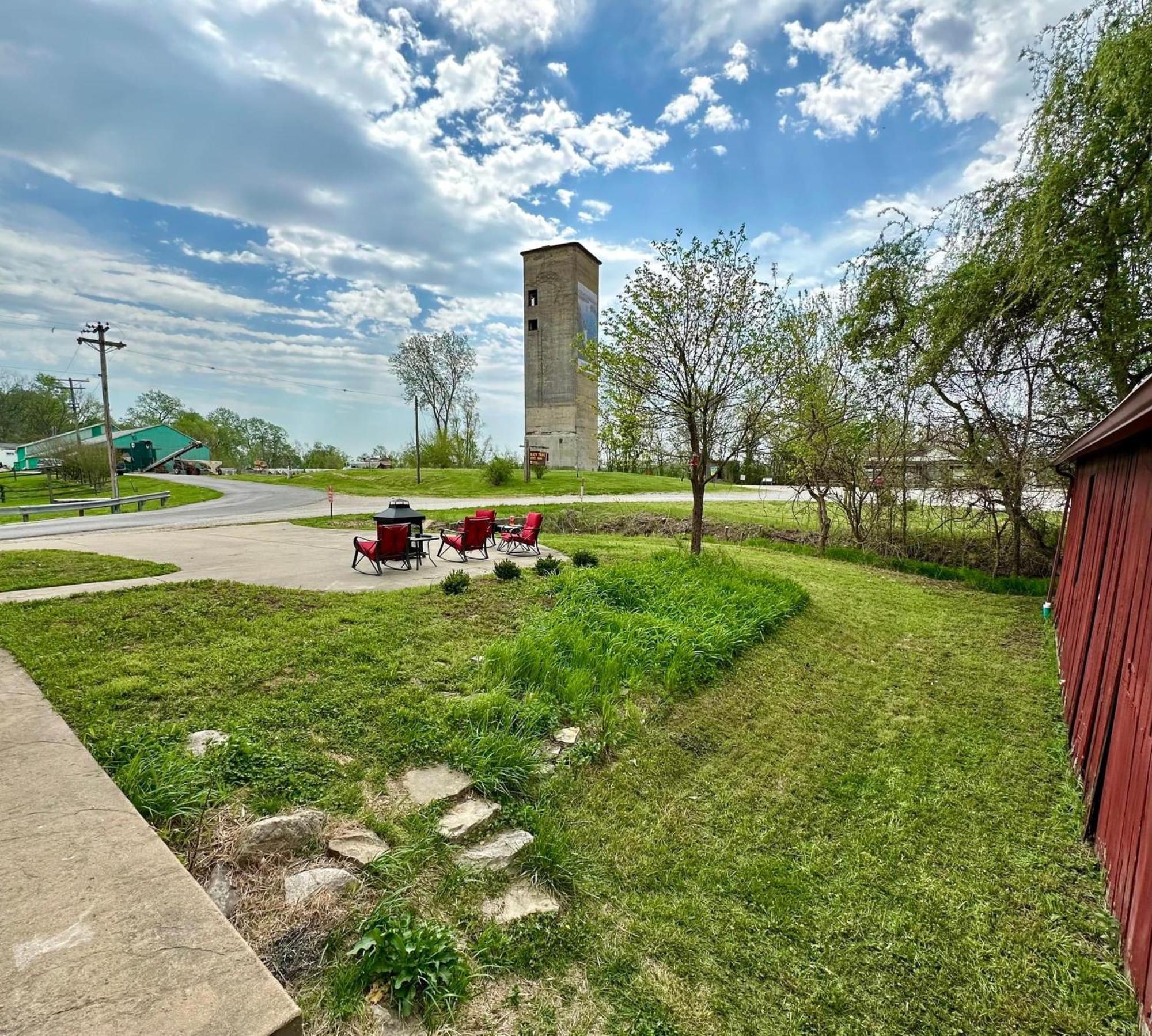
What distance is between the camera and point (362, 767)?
2943mm

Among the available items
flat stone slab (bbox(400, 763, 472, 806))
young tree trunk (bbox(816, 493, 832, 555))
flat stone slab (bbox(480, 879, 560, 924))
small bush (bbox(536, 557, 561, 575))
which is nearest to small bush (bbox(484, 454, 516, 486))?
young tree trunk (bbox(816, 493, 832, 555))

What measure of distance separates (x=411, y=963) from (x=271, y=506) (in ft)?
73.9

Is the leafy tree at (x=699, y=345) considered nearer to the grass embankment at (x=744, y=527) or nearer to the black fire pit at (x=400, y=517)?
the black fire pit at (x=400, y=517)

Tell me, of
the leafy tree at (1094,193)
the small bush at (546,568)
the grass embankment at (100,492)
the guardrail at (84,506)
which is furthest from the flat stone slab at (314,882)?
the grass embankment at (100,492)

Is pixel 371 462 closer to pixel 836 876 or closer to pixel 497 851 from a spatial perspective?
pixel 497 851

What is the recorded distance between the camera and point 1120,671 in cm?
295

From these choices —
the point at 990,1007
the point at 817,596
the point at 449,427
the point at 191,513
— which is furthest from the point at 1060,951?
the point at 449,427

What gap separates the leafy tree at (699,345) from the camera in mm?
7938

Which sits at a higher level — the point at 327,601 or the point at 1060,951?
the point at 327,601

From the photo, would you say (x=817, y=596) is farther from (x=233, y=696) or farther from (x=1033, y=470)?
(x=233, y=696)

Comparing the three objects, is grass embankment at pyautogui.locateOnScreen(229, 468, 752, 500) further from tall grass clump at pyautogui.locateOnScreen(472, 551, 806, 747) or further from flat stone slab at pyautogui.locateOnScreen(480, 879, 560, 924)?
flat stone slab at pyautogui.locateOnScreen(480, 879, 560, 924)

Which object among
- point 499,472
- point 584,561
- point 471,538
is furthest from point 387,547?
point 499,472

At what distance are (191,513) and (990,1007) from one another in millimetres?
22480

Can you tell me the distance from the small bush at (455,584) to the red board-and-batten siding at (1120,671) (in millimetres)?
5625
